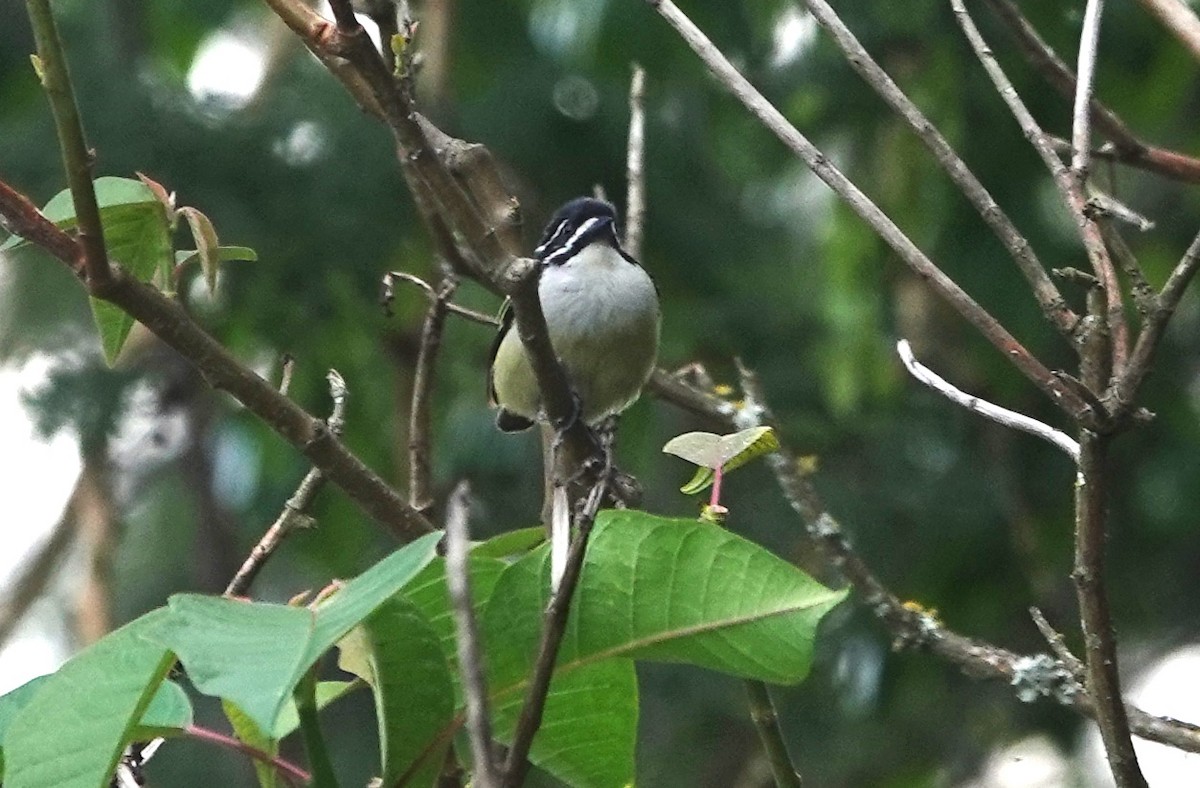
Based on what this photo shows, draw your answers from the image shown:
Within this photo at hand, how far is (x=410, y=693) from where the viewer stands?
40.5 inches

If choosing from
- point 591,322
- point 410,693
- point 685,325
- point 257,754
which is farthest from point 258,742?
point 685,325

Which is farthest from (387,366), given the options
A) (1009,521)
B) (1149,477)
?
(1149,477)

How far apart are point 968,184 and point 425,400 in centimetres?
57

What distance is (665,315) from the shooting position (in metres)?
4.46

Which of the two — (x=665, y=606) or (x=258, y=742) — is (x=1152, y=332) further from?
(x=258, y=742)

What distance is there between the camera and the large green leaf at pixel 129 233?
48.4 inches

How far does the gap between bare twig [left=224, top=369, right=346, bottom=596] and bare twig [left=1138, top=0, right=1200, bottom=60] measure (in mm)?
876

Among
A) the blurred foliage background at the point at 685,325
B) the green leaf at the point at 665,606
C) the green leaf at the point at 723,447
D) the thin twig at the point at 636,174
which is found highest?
the blurred foliage background at the point at 685,325

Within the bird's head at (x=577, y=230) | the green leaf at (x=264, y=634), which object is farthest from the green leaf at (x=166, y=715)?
the bird's head at (x=577, y=230)

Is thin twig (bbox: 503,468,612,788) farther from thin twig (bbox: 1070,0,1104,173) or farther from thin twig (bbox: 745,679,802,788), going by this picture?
thin twig (bbox: 1070,0,1104,173)

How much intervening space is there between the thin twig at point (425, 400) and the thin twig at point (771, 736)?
488 millimetres

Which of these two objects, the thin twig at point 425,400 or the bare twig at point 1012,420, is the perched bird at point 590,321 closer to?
the thin twig at point 425,400

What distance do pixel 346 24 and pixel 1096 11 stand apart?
0.84 meters

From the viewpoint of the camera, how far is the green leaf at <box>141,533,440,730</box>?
776 mm
